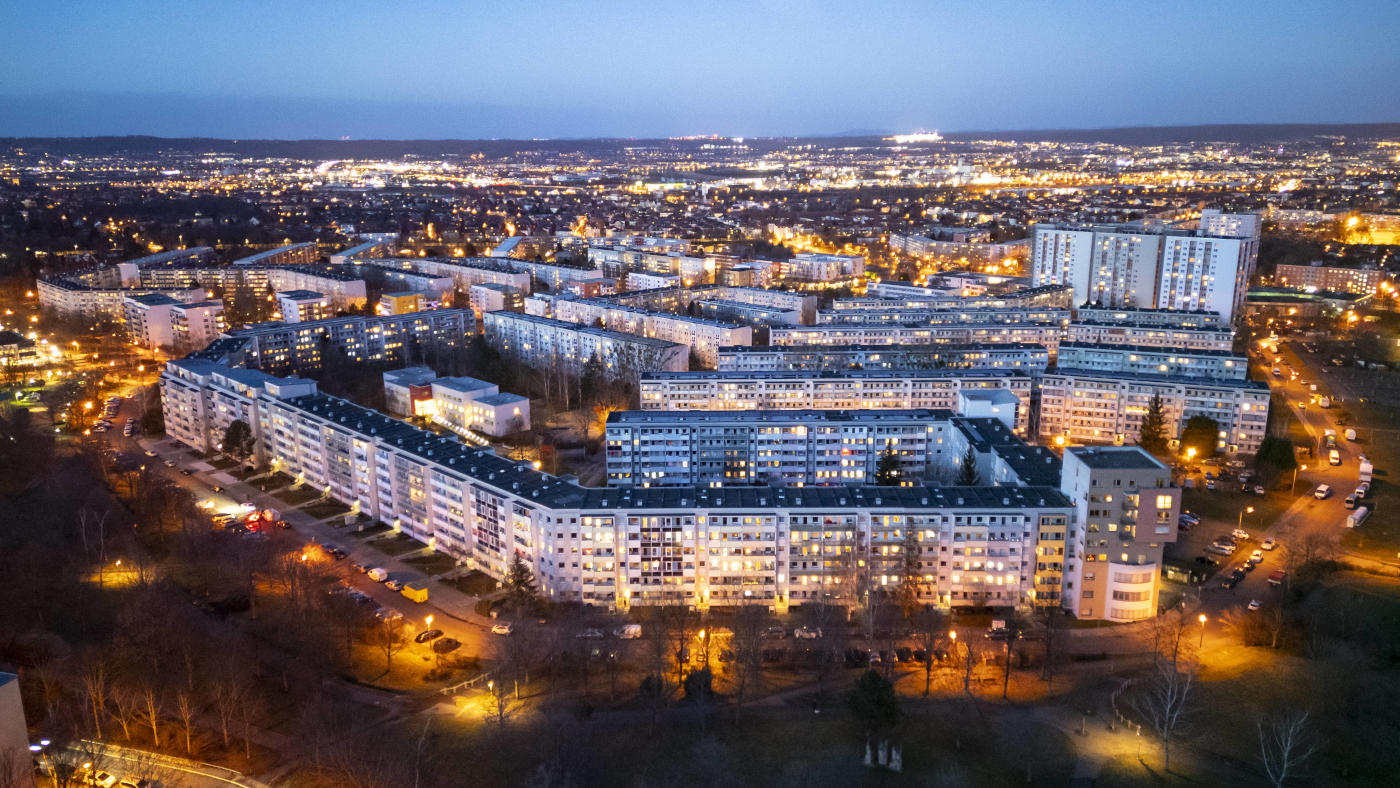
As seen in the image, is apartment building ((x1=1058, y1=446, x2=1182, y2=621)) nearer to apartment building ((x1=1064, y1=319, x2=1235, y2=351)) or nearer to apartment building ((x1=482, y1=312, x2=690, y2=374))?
apartment building ((x1=482, y1=312, x2=690, y2=374))

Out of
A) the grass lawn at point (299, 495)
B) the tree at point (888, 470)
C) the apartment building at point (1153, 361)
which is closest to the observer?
the tree at point (888, 470)

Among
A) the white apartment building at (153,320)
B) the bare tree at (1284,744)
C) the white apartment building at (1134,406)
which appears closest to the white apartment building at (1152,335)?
the white apartment building at (1134,406)

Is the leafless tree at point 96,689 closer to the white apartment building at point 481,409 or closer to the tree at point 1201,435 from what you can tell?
the white apartment building at point 481,409

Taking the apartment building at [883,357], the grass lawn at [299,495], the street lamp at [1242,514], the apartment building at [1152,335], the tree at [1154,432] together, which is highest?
the apartment building at [1152,335]

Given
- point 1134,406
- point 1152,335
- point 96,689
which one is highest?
point 1152,335

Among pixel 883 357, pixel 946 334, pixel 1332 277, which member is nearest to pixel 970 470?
pixel 883 357

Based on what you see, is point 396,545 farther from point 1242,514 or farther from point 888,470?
point 1242,514

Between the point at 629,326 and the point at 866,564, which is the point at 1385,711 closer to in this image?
the point at 866,564

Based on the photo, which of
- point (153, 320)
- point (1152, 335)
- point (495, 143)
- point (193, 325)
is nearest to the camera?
point (1152, 335)
